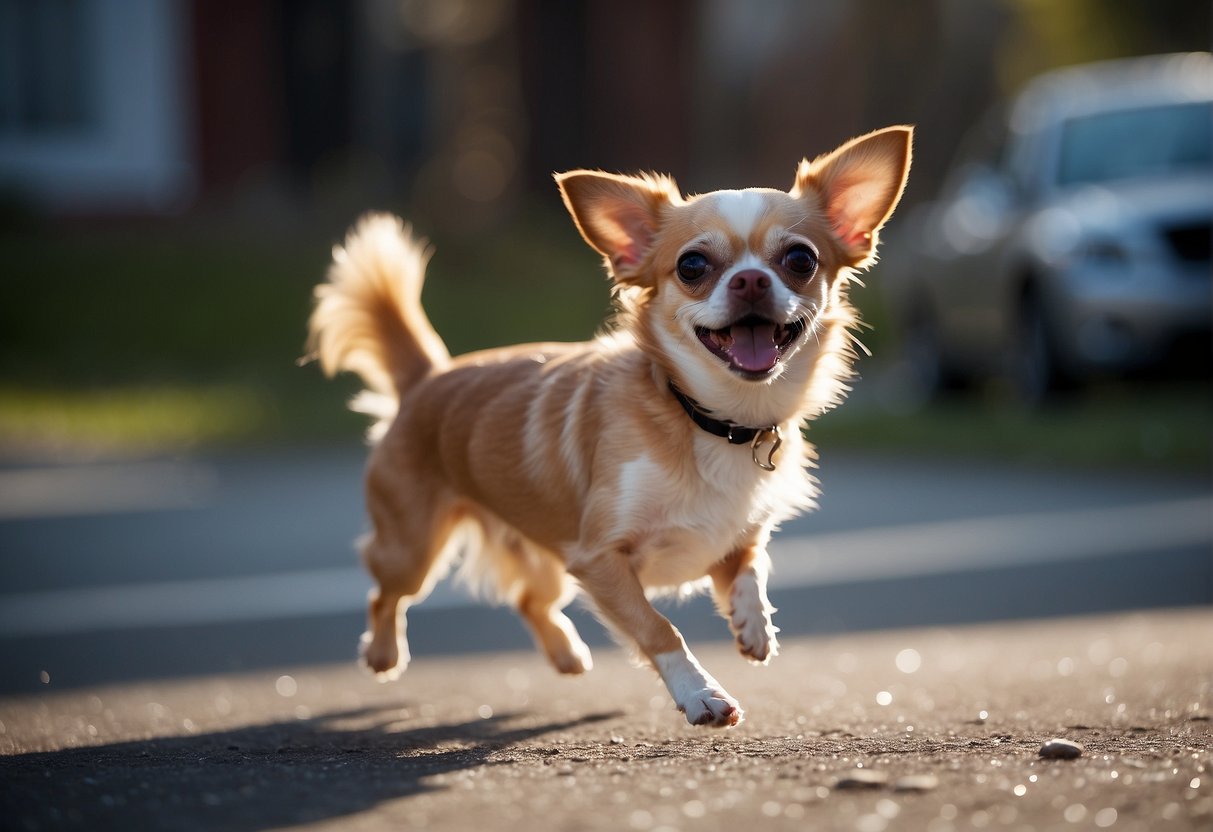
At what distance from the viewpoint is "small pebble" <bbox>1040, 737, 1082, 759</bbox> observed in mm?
3648

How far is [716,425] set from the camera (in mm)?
4719

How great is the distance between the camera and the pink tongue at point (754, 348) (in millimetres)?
4594

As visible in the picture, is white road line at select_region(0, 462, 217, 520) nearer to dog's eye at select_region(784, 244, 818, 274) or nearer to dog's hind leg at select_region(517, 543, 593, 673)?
dog's hind leg at select_region(517, 543, 593, 673)

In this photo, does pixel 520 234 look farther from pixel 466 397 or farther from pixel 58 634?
pixel 466 397

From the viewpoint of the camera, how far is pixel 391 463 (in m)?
5.51

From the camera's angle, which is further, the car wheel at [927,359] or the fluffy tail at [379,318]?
the car wheel at [927,359]

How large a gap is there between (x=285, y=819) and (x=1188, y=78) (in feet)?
36.5

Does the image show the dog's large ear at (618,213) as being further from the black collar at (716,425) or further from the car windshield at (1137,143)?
the car windshield at (1137,143)

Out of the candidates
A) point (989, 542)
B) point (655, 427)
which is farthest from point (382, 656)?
point (989, 542)

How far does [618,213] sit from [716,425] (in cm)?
74

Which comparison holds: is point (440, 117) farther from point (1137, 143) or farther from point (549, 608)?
point (549, 608)

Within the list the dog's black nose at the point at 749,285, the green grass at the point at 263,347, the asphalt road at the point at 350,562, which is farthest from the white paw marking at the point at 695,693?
the green grass at the point at 263,347

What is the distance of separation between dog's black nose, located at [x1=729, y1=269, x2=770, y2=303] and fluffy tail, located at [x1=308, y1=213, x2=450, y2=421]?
1654mm

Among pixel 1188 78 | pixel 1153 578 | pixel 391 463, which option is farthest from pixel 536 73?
pixel 391 463
